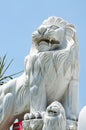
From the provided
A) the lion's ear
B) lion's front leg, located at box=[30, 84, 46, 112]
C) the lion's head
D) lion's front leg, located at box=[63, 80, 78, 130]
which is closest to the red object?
lion's front leg, located at box=[30, 84, 46, 112]

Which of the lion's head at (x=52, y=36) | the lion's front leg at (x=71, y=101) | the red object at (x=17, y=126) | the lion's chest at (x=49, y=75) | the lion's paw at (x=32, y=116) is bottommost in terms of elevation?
the red object at (x=17, y=126)

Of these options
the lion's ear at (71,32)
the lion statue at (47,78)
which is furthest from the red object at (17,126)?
the lion's ear at (71,32)

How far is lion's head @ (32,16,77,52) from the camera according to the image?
11.0 metres

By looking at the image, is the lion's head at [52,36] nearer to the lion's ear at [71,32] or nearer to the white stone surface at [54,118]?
the lion's ear at [71,32]

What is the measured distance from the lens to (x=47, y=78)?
10.7m

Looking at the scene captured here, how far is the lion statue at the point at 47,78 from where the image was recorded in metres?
10.6

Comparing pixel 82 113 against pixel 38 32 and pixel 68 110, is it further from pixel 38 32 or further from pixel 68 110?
pixel 38 32

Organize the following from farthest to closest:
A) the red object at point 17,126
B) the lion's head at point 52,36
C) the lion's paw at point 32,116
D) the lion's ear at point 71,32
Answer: the lion's ear at point 71,32, the lion's head at point 52,36, the red object at point 17,126, the lion's paw at point 32,116

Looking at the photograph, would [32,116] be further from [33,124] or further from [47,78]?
[47,78]

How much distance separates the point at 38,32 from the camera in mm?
11039

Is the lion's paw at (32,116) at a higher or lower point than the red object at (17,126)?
higher

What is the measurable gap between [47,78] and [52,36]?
86 centimetres

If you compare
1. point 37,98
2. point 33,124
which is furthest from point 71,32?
point 33,124

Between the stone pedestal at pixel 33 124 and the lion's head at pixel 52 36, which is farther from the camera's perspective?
the lion's head at pixel 52 36
